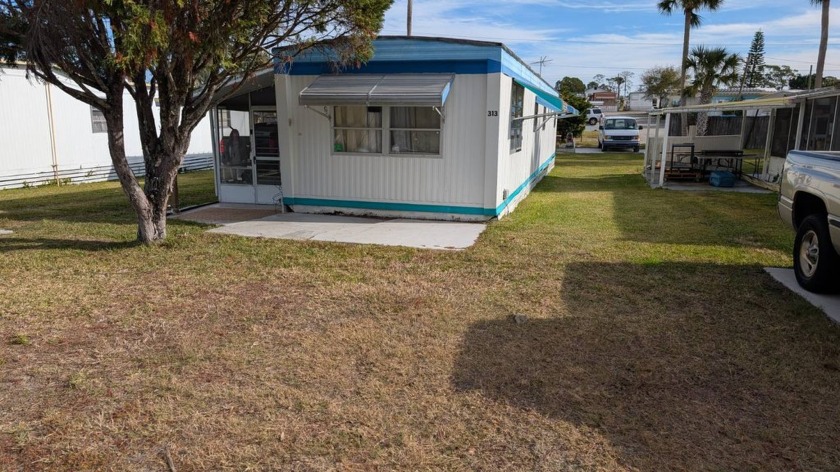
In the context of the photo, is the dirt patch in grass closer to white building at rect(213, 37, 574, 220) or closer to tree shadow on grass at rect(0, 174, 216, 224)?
white building at rect(213, 37, 574, 220)

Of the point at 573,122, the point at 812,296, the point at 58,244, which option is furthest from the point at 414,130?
the point at 573,122

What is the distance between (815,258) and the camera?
568cm

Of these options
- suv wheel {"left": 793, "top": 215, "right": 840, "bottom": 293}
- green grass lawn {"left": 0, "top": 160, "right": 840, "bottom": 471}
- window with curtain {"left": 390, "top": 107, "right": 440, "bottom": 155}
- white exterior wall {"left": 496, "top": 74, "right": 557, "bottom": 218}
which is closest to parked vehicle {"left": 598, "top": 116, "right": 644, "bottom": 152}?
white exterior wall {"left": 496, "top": 74, "right": 557, "bottom": 218}

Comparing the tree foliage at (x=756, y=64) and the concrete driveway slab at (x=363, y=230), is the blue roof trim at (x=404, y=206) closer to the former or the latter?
the concrete driveway slab at (x=363, y=230)

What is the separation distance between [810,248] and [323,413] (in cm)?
511

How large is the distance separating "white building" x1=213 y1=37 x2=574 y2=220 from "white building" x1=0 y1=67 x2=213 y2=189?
24.6 feet

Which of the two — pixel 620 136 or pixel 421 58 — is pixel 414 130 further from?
pixel 620 136

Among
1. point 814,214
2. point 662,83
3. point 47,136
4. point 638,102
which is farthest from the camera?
point 638,102

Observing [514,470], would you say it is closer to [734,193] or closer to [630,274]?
[630,274]

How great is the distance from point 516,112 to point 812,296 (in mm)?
6548

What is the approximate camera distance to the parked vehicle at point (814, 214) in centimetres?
525

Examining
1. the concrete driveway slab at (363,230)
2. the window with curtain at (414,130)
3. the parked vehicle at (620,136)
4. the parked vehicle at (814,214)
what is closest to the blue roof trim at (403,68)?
the window with curtain at (414,130)

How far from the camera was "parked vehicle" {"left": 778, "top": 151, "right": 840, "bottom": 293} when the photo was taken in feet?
17.2

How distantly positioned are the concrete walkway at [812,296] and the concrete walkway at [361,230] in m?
3.64
